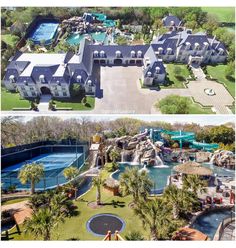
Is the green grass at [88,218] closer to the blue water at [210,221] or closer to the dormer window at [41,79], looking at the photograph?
the blue water at [210,221]

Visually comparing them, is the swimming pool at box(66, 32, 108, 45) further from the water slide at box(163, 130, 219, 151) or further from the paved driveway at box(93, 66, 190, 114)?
the water slide at box(163, 130, 219, 151)

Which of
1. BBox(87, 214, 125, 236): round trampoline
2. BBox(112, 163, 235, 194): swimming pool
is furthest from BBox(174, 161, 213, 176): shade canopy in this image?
BBox(87, 214, 125, 236): round trampoline

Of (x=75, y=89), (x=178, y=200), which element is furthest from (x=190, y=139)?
(x=75, y=89)

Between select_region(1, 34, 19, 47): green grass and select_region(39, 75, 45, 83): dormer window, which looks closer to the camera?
select_region(39, 75, 45, 83): dormer window

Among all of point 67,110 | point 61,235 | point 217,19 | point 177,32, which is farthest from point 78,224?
point 217,19

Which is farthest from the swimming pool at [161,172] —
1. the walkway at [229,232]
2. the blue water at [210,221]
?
the walkway at [229,232]

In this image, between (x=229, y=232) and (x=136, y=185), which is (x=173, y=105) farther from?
(x=229, y=232)
